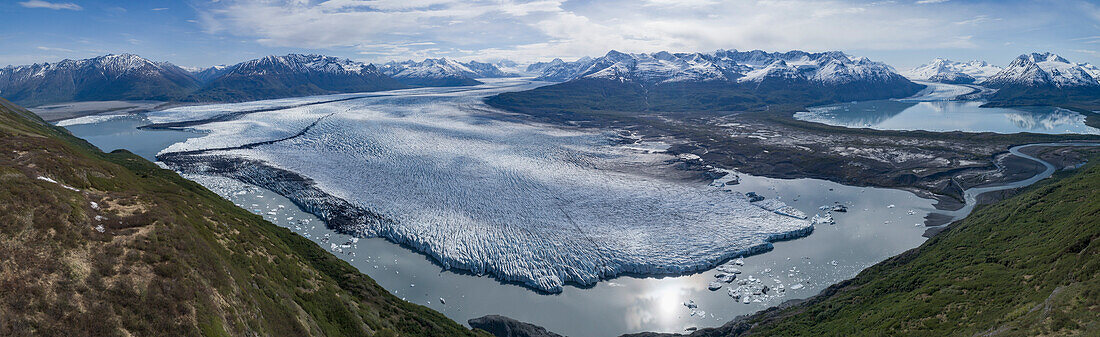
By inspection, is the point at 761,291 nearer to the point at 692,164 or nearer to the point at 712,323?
the point at 712,323

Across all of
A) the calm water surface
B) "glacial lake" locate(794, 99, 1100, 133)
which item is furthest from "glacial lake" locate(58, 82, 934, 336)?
"glacial lake" locate(794, 99, 1100, 133)

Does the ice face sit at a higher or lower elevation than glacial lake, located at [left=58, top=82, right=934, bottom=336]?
higher

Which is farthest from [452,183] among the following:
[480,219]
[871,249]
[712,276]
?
[871,249]

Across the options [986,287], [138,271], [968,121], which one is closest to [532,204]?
[986,287]

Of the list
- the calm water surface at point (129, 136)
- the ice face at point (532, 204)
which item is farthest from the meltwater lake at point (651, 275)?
the calm water surface at point (129, 136)

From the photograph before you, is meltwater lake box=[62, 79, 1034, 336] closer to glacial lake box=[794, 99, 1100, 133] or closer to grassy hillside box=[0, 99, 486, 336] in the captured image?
grassy hillside box=[0, 99, 486, 336]

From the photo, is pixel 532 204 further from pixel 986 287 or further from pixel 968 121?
pixel 968 121
